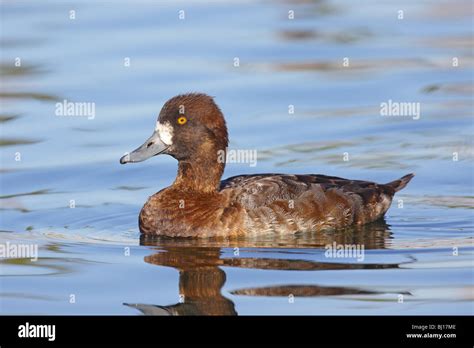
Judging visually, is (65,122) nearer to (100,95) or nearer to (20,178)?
(100,95)

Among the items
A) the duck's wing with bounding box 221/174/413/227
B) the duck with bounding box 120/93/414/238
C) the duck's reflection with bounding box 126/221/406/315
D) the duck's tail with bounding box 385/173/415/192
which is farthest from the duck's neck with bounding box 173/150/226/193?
the duck's tail with bounding box 385/173/415/192

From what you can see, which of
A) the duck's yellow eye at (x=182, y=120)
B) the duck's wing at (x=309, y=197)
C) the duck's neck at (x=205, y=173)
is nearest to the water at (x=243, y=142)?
the duck's wing at (x=309, y=197)

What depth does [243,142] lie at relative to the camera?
17016 mm

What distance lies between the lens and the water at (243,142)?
36.3ft

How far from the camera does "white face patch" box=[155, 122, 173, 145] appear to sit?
43.3 ft

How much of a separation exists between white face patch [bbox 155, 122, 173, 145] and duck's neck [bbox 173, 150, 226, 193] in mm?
348

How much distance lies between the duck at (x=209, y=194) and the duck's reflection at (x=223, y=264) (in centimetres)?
18

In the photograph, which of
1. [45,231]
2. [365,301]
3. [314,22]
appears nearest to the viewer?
[365,301]

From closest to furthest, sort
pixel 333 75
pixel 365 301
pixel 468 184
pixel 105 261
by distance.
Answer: pixel 365 301
pixel 105 261
pixel 468 184
pixel 333 75

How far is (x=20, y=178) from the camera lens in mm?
15602

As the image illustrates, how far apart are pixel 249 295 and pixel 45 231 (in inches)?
145

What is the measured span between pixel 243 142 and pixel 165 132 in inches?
153

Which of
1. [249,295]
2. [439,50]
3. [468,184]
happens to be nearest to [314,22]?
[439,50]

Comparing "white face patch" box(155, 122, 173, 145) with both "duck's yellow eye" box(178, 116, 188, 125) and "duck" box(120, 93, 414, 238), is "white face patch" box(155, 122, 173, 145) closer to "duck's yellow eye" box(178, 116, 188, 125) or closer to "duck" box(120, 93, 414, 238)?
"duck" box(120, 93, 414, 238)
